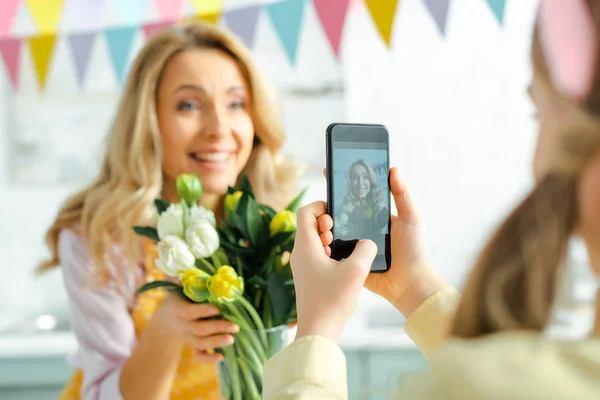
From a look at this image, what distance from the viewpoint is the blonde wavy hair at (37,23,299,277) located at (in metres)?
1.12

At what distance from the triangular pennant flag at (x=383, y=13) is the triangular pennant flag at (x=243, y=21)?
0.37 metres

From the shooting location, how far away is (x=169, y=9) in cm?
150

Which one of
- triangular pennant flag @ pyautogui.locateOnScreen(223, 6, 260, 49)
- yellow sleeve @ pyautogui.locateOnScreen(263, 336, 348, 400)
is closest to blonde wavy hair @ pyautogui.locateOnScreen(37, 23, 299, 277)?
triangular pennant flag @ pyautogui.locateOnScreen(223, 6, 260, 49)

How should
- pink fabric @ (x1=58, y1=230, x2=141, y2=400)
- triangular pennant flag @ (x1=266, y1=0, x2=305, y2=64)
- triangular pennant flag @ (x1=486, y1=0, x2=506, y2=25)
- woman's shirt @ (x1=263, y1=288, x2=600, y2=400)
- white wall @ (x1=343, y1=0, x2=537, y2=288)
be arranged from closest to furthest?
1. woman's shirt @ (x1=263, y1=288, x2=600, y2=400)
2. pink fabric @ (x1=58, y1=230, x2=141, y2=400)
3. triangular pennant flag @ (x1=486, y1=0, x2=506, y2=25)
4. triangular pennant flag @ (x1=266, y1=0, x2=305, y2=64)
5. white wall @ (x1=343, y1=0, x2=537, y2=288)

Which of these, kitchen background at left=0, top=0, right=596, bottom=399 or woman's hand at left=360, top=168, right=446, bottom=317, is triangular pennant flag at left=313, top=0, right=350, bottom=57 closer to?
woman's hand at left=360, top=168, right=446, bottom=317

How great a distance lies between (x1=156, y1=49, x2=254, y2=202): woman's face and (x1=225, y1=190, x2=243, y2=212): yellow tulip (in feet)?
0.85

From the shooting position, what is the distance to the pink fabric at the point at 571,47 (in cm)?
36

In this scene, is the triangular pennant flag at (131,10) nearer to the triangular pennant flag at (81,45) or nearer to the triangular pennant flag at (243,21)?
the triangular pennant flag at (81,45)

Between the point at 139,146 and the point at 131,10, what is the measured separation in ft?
4.46

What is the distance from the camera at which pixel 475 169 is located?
7.50 ft

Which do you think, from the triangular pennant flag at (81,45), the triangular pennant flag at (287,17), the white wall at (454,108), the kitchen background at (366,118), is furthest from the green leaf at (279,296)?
the white wall at (454,108)

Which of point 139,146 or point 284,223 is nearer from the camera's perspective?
point 284,223

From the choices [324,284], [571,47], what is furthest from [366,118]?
[571,47]

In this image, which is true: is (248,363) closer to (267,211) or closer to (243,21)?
(267,211)
